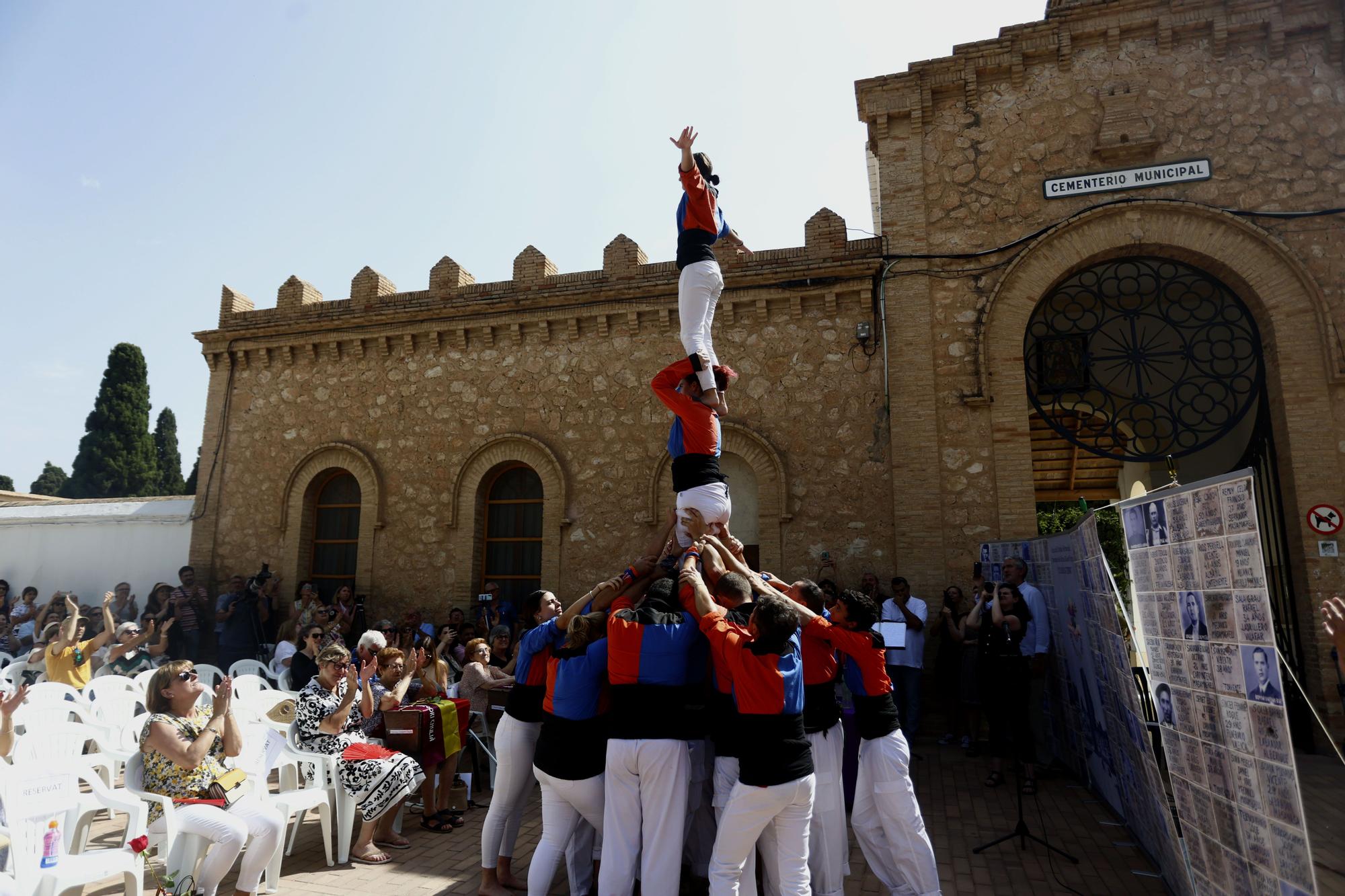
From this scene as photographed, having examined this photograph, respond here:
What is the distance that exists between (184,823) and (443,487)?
868cm

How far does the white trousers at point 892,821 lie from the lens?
472cm

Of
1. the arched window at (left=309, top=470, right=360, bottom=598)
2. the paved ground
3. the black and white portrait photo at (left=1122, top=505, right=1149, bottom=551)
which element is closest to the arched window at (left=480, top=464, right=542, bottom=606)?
the arched window at (left=309, top=470, right=360, bottom=598)

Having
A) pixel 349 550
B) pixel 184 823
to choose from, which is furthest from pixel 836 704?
pixel 349 550

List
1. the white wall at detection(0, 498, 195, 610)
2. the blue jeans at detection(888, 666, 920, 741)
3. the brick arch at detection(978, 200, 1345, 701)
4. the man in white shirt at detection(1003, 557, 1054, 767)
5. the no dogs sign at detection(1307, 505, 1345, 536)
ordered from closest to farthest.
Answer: the man in white shirt at detection(1003, 557, 1054, 767) → the blue jeans at detection(888, 666, 920, 741) → the no dogs sign at detection(1307, 505, 1345, 536) → the brick arch at detection(978, 200, 1345, 701) → the white wall at detection(0, 498, 195, 610)

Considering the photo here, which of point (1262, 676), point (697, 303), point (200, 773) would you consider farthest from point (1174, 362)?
point (200, 773)

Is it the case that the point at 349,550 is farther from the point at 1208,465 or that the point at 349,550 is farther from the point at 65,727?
the point at 1208,465

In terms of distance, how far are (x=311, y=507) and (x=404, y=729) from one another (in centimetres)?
849

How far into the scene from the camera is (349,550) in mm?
13641

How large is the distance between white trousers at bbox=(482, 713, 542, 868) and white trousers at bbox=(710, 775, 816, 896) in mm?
1570

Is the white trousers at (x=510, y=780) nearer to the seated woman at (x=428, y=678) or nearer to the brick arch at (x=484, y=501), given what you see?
the seated woman at (x=428, y=678)

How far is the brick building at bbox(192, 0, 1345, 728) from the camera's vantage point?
10375 mm

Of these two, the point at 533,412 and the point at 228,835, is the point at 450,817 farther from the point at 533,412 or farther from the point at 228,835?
the point at 533,412

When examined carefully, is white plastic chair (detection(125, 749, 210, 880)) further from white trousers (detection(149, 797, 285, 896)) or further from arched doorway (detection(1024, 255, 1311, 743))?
arched doorway (detection(1024, 255, 1311, 743))

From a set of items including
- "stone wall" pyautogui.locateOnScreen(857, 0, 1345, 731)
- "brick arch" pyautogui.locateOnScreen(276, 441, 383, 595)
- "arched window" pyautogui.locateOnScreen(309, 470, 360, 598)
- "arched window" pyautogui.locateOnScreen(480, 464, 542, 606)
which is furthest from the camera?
"arched window" pyautogui.locateOnScreen(309, 470, 360, 598)
